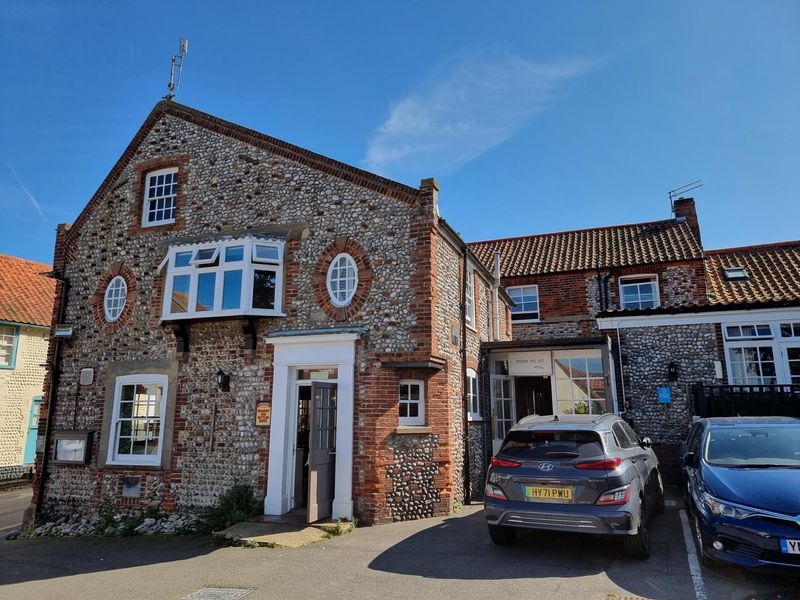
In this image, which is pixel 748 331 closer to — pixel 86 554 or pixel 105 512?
pixel 86 554

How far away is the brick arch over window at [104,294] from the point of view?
12250 mm

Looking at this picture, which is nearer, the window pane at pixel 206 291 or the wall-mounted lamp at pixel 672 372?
the window pane at pixel 206 291

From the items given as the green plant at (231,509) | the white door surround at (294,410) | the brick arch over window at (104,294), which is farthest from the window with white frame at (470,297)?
the brick arch over window at (104,294)

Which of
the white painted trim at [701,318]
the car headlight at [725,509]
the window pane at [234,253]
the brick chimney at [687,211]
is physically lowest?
the car headlight at [725,509]

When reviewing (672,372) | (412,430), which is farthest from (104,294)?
(672,372)

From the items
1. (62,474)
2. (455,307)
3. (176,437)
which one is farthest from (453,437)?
(62,474)

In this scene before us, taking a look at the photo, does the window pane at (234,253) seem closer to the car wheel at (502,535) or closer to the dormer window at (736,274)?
the car wheel at (502,535)

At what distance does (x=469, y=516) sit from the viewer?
9.68 m

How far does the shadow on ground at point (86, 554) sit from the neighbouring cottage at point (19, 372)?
11.0m

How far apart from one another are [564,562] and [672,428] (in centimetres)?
Result: 810

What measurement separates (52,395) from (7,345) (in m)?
9.71

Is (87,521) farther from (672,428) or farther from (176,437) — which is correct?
(672,428)

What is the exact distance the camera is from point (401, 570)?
6.77 m

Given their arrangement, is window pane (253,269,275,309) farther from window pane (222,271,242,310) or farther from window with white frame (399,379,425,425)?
window with white frame (399,379,425,425)
